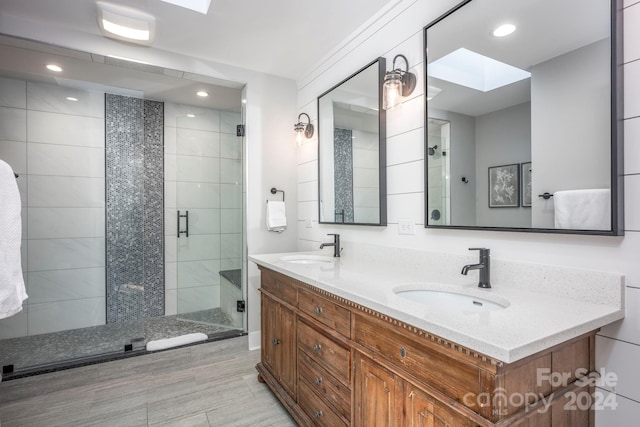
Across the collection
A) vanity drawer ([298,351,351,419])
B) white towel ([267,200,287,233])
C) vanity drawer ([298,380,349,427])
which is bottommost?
vanity drawer ([298,380,349,427])

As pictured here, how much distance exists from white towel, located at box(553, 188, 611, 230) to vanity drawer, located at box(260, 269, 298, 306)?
1260 millimetres

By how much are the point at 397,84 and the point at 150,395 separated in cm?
254

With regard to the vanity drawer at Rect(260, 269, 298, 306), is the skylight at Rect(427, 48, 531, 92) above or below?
above

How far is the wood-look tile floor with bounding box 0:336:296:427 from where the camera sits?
186cm

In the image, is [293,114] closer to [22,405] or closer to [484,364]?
[484,364]

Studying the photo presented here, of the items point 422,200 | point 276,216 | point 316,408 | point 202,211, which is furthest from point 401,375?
point 202,211

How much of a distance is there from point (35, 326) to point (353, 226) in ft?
10.1

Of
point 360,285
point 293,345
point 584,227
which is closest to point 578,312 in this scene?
point 584,227

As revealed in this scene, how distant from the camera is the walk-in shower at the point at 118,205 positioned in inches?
110

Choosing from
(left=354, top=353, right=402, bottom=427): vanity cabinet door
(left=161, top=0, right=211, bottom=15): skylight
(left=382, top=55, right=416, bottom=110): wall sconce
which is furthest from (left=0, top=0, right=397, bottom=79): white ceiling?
(left=354, top=353, right=402, bottom=427): vanity cabinet door

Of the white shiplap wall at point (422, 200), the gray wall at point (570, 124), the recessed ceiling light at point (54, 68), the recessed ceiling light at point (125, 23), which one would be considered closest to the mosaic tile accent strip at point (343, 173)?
the white shiplap wall at point (422, 200)

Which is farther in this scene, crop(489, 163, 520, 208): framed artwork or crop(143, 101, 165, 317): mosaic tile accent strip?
crop(143, 101, 165, 317): mosaic tile accent strip

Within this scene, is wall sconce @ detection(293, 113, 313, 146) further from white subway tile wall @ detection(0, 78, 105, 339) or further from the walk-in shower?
white subway tile wall @ detection(0, 78, 105, 339)

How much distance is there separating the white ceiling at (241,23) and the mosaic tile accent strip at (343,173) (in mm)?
703
